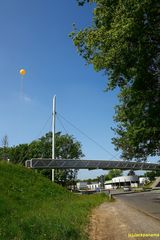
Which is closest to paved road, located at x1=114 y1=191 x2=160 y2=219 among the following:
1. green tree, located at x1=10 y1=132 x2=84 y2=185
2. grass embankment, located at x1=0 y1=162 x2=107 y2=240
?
grass embankment, located at x1=0 y1=162 x2=107 y2=240

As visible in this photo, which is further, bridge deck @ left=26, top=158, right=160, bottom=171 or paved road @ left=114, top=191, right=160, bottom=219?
bridge deck @ left=26, top=158, right=160, bottom=171

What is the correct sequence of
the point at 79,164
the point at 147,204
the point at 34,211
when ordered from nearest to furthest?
1. the point at 34,211
2. the point at 147,204
3. the point at 79,164

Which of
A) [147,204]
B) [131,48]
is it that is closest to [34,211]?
[131,48]

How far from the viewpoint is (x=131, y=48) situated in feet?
60.7

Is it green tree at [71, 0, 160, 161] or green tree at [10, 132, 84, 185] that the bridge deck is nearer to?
green tree at [10, 132, 84, 185]

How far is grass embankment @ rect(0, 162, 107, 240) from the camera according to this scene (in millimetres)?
10508

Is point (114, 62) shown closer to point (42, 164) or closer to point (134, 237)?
point (134, 237)

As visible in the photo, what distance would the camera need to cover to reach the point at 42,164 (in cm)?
8244

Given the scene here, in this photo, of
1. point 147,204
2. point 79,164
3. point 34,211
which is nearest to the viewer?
point 34,211

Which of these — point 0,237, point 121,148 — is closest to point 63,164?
point 121,148

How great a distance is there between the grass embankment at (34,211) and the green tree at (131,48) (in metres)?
7.70

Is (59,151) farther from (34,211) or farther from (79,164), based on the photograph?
(34,211)

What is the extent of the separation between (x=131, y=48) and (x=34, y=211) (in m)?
9.16

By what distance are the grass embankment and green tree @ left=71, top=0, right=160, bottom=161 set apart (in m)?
7.70
